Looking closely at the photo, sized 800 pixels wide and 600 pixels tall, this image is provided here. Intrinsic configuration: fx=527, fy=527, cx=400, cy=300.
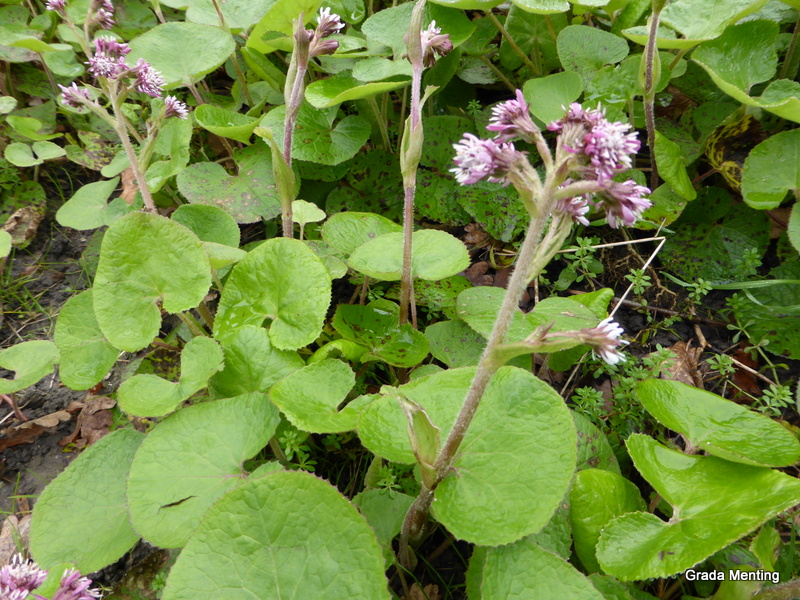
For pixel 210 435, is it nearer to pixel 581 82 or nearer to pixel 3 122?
pixel 581 82

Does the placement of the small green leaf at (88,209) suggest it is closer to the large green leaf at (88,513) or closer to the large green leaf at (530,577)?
the large green leaf at (88,513)

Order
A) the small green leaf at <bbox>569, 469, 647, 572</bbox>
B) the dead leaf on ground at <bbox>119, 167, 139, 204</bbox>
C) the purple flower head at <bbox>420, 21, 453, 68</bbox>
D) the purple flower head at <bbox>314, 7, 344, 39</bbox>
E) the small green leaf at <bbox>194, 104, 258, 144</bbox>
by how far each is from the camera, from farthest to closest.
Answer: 1. the dead leaf on ground at <bbox>119, 167, 139, 204</bbox>
2. the small green leaf at <bbox>194, 104, 258, 144</bbox>
3. the purple flower head at <bbox>314, 7, 344, 39</bbox>
4. the purple flower head at <bbox>420, 21, 453, 68</bbox>
5. the small green leaf at <bbox>569, 469, 647, 572</bbox>

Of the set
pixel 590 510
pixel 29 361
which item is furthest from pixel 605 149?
pixel 29 361

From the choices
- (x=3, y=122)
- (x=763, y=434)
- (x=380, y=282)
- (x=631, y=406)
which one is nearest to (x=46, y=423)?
(x=380, y=282)

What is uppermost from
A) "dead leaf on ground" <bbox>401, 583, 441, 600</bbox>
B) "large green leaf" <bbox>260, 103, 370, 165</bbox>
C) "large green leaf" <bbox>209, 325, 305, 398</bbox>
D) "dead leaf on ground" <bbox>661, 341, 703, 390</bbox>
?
"large green leaf" <bbox>260, 103, 370, 165</bbox>

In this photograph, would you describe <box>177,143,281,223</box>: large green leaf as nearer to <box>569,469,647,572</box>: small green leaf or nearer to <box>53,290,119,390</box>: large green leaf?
<box>53,290,119,390</box>: large green leaf

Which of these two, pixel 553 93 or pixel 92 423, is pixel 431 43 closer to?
pixel 553 93

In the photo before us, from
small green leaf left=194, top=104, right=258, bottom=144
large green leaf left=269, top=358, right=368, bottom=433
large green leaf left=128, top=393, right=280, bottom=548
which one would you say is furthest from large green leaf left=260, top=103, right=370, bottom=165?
large green leaf left=128, top=393, right=280, bottom=548

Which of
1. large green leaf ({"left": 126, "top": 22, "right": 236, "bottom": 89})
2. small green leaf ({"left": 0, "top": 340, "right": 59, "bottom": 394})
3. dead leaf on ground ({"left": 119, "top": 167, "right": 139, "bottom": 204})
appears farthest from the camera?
dead leaf on ground ({"left": 119, "top": 167, "right": 139, "bottom": 204})
